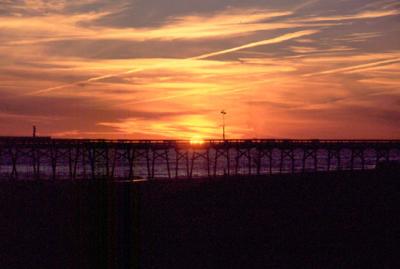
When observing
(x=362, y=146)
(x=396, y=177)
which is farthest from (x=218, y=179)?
(x=362, y=146)

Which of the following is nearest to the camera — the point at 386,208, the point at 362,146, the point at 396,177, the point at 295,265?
the point at 295,265

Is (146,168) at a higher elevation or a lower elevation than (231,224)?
higher

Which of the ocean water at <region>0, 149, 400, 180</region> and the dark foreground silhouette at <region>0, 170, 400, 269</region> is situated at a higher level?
the ocean water at <region>0, 149, 400, 180</region>

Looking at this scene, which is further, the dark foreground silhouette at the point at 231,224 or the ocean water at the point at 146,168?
the ocean water at the point at 146,168

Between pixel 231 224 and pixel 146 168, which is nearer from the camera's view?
pixel 231 224

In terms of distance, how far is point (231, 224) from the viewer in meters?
39.8

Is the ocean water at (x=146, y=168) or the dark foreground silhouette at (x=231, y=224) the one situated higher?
the ocean water at (x=146, y=168)

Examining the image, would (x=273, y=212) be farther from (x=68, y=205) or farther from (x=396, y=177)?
(x=396, y=177)

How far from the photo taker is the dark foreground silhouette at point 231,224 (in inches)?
1233

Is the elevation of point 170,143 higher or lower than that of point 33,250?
higher

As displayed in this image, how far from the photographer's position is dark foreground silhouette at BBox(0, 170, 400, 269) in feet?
103

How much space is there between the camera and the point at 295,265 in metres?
30.3

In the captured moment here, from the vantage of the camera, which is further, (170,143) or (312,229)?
(170,143)

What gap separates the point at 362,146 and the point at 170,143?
27805 mm
